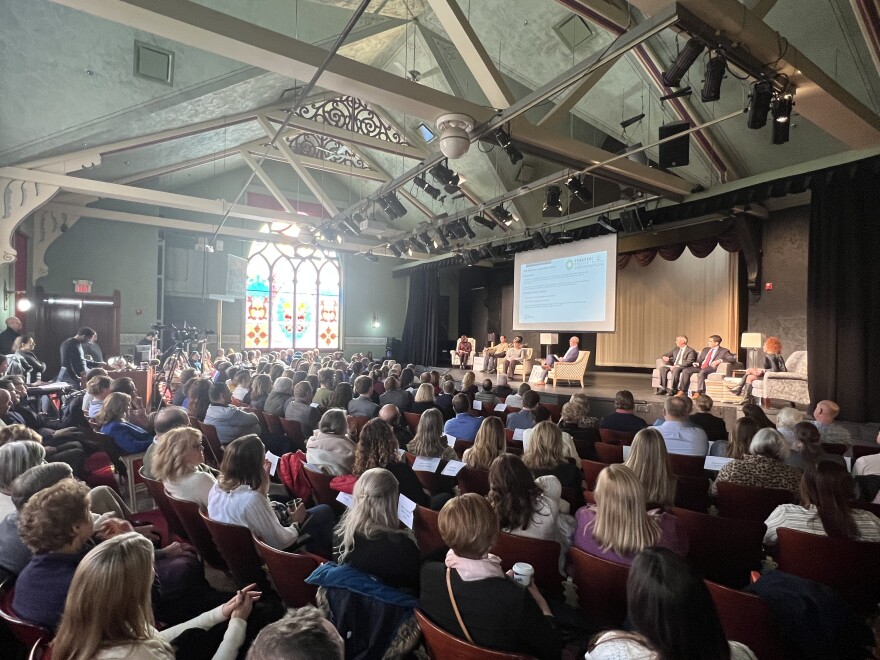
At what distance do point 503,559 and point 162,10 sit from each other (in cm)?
426

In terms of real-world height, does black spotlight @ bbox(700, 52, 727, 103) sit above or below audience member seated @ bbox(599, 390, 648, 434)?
above

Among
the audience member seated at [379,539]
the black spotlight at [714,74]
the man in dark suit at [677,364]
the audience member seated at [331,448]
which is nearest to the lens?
the audience member seated at [379,539]

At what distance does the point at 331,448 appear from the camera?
10.4 feet

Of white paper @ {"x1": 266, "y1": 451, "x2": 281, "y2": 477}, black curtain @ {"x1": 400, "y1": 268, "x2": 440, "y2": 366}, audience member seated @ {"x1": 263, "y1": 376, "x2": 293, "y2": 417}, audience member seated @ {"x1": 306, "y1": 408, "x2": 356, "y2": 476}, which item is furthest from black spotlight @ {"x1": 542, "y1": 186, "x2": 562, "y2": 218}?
black curtain @ {"x1": 400, "y1": 268, "x2": 440, "y2": 366}

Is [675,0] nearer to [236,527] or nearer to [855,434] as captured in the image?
[236,527]

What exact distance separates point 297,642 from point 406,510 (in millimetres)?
1351

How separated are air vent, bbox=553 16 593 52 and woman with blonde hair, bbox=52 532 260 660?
7.47 m

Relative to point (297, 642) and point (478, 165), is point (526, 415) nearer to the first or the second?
point (297, 642)

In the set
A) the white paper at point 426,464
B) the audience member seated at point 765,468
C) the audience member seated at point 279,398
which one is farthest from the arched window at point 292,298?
the audience member seated at point 765,468

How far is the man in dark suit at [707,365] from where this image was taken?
828 cm

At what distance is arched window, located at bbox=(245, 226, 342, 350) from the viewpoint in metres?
14.4

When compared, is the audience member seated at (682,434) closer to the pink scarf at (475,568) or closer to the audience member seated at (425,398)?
the audience member seated at (425,398)

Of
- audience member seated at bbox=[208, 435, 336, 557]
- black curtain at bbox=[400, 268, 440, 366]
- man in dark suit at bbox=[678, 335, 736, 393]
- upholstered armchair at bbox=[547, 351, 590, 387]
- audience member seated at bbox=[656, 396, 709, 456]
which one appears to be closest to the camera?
audience member seated at bbox=[208, 435, 336, 557]

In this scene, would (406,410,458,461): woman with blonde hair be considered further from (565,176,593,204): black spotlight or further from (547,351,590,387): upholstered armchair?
(547,351,590,387): upholstered armchair
